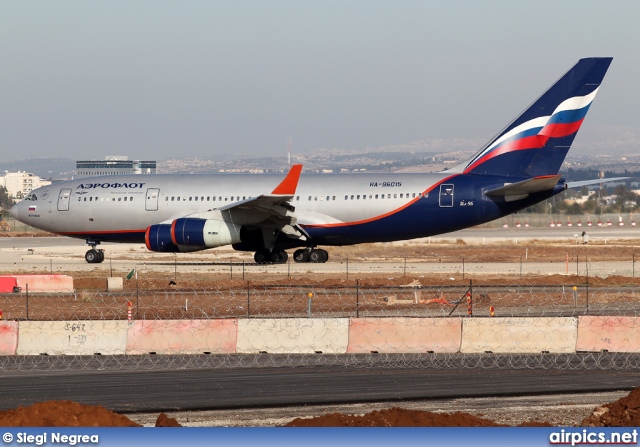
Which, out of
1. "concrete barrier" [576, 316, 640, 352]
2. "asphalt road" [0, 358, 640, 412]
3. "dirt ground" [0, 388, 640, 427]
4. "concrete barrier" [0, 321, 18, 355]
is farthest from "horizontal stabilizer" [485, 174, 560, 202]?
"dirt ground" [0, 388, 640, 427]

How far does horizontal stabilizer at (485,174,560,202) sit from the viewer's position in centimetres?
3725

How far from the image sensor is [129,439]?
24.3 feet

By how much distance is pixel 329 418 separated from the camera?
443 inches

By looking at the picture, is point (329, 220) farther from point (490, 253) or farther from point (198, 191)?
point (490, 253)

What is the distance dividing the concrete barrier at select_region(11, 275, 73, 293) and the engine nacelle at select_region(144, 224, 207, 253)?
686 cm

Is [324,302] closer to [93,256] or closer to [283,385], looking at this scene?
[283,385]

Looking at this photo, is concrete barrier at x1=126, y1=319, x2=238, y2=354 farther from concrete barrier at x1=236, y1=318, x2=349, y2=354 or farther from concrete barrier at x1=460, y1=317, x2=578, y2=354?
concrete barrier at x1=460, y1=317, x2=578, y2=354

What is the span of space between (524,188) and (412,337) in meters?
19.1

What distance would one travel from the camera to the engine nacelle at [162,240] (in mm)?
39344

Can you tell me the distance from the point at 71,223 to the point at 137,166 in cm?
14865

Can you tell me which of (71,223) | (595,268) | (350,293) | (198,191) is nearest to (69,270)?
(71,223)

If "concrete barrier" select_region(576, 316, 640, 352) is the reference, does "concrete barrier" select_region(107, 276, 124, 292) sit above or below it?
below

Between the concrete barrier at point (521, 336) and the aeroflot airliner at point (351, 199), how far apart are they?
58.2ft

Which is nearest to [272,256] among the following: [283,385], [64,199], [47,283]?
[64,199]
